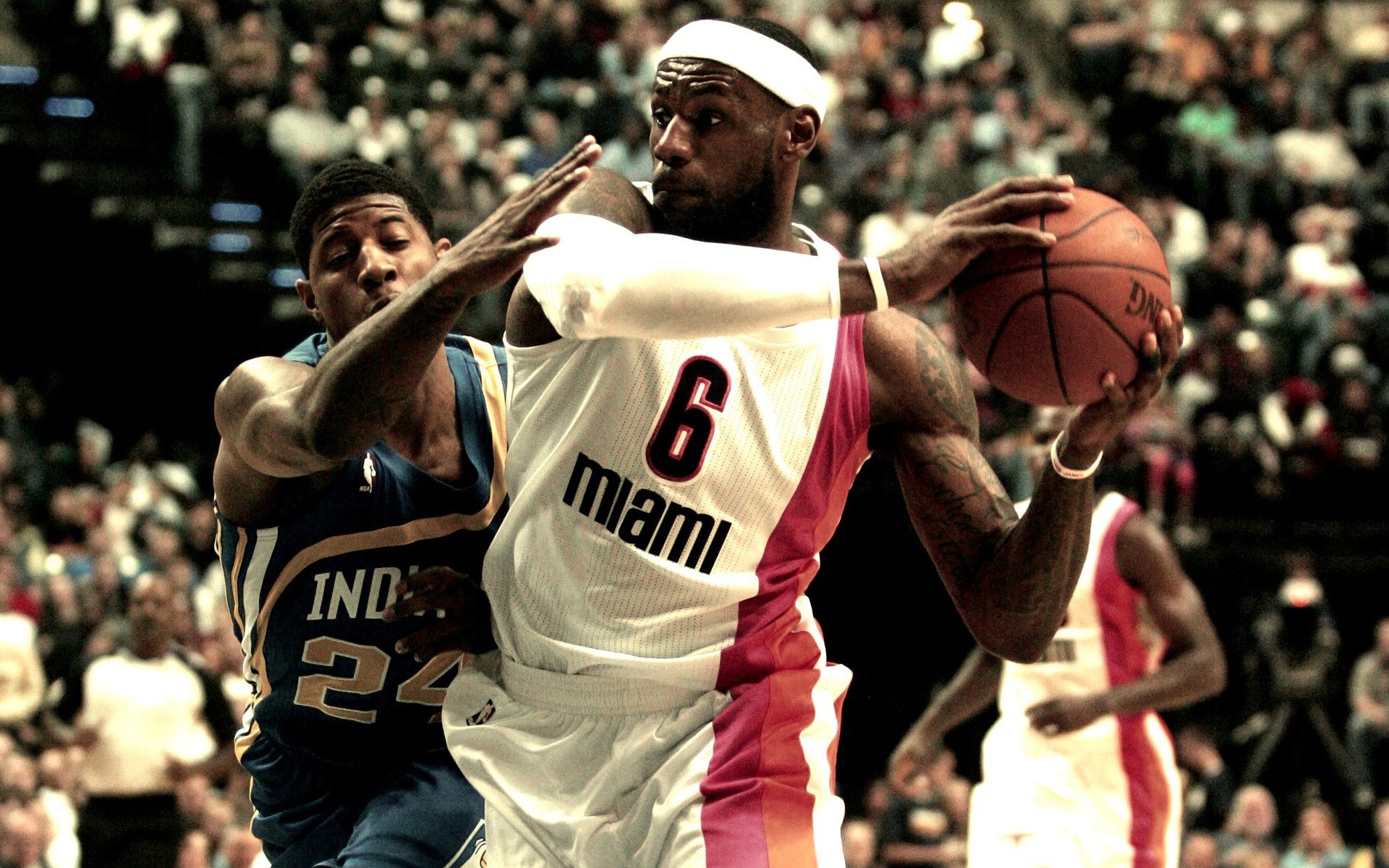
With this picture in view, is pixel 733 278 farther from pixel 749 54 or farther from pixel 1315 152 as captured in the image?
pixel 1315 152

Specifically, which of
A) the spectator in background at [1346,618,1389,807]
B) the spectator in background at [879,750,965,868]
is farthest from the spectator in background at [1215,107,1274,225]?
the spectator in background at [879,750,965,868]

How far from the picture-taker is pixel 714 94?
372 centimetres

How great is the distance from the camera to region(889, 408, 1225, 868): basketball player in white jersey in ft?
21.3

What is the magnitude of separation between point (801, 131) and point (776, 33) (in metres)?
0.21

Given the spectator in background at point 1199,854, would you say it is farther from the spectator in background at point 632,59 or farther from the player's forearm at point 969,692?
the spectator in background at point 632,59

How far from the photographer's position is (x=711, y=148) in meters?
3.74

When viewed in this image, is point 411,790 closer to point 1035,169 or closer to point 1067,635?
point 1067,635

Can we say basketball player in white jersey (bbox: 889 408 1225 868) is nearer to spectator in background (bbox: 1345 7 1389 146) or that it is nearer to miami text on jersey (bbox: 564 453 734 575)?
miami text on jersey (bbox: 564 453 734 575)

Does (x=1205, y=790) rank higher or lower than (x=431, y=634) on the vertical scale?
lower

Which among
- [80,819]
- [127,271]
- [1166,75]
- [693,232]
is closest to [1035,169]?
[1166,75]

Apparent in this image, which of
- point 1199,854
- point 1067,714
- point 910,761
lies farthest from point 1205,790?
point 1067,714

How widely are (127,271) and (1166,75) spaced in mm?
10104

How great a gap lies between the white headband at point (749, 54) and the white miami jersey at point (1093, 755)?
3.20 metres

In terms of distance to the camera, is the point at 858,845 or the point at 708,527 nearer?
the point at 708,527
